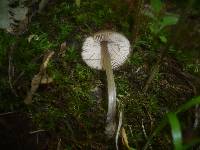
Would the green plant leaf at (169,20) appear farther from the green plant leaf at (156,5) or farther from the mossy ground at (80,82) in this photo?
the mossy ground at (80,82)

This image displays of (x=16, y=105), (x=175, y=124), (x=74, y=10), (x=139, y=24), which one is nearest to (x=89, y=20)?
(x=74, y=10)

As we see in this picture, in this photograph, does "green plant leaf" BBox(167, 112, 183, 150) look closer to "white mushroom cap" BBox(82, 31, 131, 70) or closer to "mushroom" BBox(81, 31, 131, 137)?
"mushroom" BBox(81, 31, 131, 137)

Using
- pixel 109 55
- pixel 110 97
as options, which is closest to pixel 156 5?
pixel 109 55

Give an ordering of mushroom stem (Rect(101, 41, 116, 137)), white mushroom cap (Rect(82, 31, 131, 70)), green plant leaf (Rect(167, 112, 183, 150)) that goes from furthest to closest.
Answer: white mushroom cap (Rect(82, 31, 131, 70)) < mushroom stem (Rect(101, 41, 116, 137)) < green plant leaf (Rect(167, 112, 183, 150))

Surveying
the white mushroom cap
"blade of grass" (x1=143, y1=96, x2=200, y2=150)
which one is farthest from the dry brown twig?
"blade of grass" (x1=143, y1=96, x2=200, y2=150)

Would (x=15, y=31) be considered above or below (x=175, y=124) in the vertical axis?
above

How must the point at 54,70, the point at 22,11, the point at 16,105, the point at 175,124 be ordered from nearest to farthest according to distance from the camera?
the point at 175,124 → the point at 16,105 → the point at 54,70 → the point at 22,11

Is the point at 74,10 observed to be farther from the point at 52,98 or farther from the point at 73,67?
the point at 52,98
